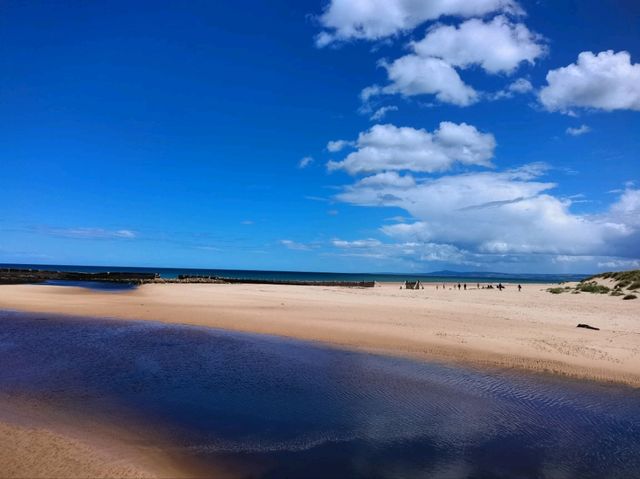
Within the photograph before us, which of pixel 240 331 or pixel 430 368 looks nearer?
pixel 430 368

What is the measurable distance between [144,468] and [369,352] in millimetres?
11997

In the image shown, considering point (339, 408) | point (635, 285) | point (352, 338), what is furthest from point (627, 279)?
point (339, 408)

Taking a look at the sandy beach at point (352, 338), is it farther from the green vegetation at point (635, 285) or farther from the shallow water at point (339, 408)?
the green vegetation at point (635, 285)

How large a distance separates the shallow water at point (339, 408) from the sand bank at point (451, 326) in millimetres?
2022

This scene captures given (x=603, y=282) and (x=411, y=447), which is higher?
(x=603, y=282)

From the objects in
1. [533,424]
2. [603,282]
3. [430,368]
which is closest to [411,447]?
[533,424]

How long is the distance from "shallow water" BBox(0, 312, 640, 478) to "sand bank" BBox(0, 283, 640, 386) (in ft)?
6.64

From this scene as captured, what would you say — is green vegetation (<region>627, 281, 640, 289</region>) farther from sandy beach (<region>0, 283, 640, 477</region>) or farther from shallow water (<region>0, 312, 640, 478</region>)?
shallow water (<region>0, 312, 640, 478</region>)

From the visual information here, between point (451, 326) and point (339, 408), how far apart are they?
14.0m

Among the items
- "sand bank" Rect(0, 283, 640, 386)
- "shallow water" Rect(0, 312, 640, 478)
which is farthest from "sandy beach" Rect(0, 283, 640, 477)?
"shallow water" Rect(0, 312, 640, 478)

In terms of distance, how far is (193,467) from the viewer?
306 inches

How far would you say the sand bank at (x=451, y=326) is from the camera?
17.0m

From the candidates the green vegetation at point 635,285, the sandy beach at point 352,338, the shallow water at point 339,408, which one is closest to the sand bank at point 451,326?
the sandy beach at point 352,338

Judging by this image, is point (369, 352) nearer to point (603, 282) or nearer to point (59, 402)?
point (59, 402)
